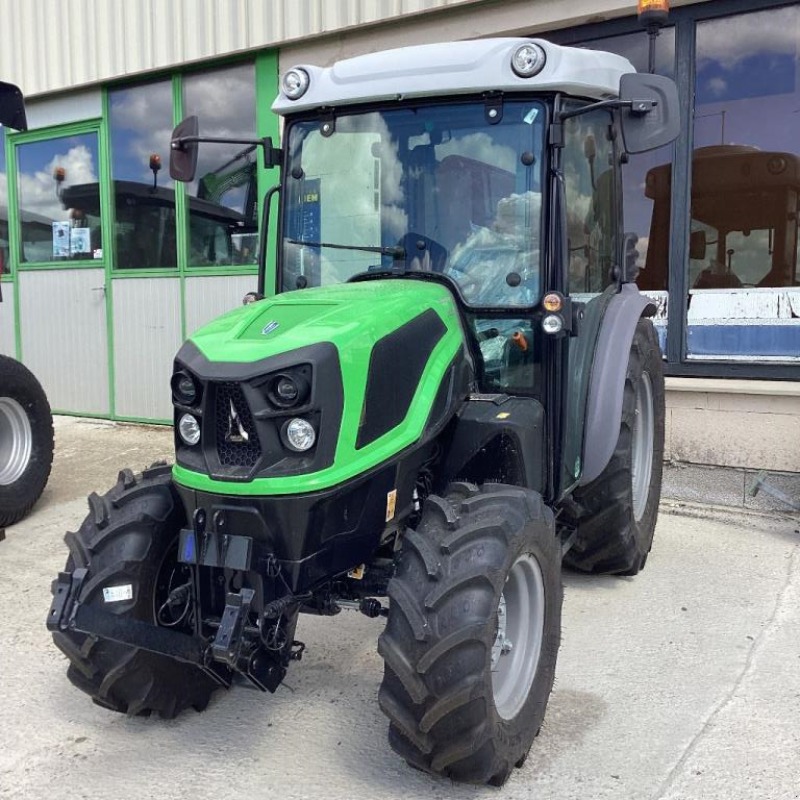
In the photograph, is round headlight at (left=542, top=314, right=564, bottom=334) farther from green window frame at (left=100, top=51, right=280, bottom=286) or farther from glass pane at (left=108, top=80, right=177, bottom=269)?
glass pane at (left=108, top=80, right=177, bottom=269)

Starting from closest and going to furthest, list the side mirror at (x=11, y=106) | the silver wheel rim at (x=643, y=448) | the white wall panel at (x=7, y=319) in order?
the silver wheel rim at (x=643, y=448) → the side mirror at (x=11, y=106) → the white wall panel at (x=7, y=319)

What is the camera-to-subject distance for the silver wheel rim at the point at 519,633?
2805 millimetres

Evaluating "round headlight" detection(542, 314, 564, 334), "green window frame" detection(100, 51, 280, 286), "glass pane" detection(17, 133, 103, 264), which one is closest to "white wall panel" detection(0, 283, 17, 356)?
"glass pane" detection(17, 133, 103, 264)

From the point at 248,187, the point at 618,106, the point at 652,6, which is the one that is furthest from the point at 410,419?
the point at 248,187

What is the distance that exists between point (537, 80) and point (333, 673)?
2.32m

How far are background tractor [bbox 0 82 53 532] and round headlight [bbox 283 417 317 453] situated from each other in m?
3.49

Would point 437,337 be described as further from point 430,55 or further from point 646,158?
point 646,158

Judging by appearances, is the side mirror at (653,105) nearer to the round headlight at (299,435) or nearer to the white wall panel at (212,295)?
the round headlight at (299,435)

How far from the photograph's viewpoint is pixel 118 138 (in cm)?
853

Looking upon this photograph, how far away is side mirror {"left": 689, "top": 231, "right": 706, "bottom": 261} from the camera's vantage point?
6.07 m

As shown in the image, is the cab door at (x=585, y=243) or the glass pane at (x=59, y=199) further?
the glass pane at (x=59, y=199)

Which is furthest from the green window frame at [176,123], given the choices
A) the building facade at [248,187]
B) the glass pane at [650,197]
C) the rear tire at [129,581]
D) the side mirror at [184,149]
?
the rear tire at [129,581]

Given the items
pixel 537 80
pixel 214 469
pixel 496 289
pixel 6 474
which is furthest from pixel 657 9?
pixel 6 474

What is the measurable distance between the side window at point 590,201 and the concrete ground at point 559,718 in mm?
1475
